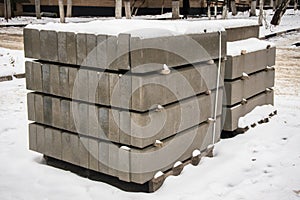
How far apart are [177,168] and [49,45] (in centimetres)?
173

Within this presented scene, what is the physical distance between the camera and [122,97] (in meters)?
4.11

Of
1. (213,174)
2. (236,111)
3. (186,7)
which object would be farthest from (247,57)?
(186,7)

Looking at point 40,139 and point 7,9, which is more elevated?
point 7,9

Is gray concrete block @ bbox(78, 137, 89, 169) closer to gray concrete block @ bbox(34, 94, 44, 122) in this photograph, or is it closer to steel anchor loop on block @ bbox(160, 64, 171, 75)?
gray concrete block @ bbox(34, 94, 44, 122)

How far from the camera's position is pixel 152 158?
4.25 meters

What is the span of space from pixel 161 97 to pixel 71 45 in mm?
984

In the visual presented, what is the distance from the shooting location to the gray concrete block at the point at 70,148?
4.62 meters

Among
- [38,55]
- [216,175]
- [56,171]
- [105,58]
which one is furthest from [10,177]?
[216,175]

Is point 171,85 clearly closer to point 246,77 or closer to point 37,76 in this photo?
point 37,76

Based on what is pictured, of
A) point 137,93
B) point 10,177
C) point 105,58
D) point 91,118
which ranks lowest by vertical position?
point 10,177

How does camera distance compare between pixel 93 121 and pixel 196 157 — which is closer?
pixel 93 121

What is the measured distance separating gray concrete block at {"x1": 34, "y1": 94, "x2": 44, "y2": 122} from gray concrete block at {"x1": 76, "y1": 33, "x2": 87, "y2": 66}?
729mm

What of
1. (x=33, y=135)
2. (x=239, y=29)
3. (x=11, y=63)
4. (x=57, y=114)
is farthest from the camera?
(x=11, y=63)

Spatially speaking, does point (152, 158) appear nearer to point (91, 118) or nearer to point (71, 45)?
point (91, 118)
